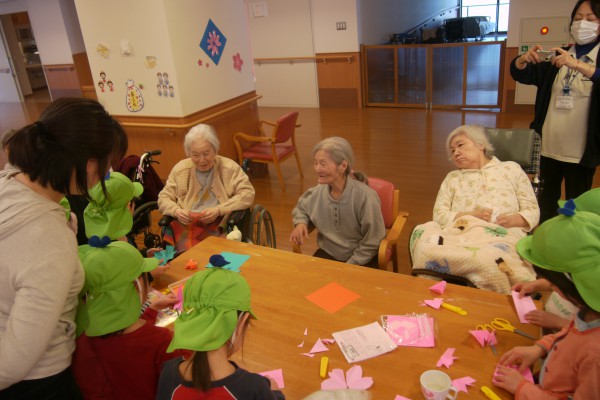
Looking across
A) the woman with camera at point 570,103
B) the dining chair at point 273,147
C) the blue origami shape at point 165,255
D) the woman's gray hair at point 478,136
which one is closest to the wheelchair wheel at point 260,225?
the blue origami shape at point 165,255

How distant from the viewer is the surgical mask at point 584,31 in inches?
106

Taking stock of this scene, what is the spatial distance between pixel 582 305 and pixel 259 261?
1412 mm

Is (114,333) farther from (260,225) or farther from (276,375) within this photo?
(260,225)

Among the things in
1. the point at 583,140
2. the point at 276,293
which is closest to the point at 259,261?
the point at 276,293

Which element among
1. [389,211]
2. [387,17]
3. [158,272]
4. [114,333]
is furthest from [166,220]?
[387,17]

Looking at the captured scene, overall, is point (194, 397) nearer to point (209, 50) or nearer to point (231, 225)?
point (231, 225)

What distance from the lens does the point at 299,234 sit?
2.65m

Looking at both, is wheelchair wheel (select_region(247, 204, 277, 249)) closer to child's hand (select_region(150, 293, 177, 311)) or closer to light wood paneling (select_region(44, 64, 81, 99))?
child's hand (select_region(150, 293, 177, 311))

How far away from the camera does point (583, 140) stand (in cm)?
292

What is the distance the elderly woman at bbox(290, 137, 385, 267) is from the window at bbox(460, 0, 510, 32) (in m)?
13.3

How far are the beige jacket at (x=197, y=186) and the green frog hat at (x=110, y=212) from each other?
1071mm

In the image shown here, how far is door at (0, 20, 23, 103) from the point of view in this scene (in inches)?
462

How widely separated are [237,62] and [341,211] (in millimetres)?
3258

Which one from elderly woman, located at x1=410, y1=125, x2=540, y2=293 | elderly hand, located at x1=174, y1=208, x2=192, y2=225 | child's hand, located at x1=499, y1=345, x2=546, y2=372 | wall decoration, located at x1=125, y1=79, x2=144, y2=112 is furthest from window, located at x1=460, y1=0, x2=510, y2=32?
child's hand, located at x1=499, y1=345, x2=546, y2=372
